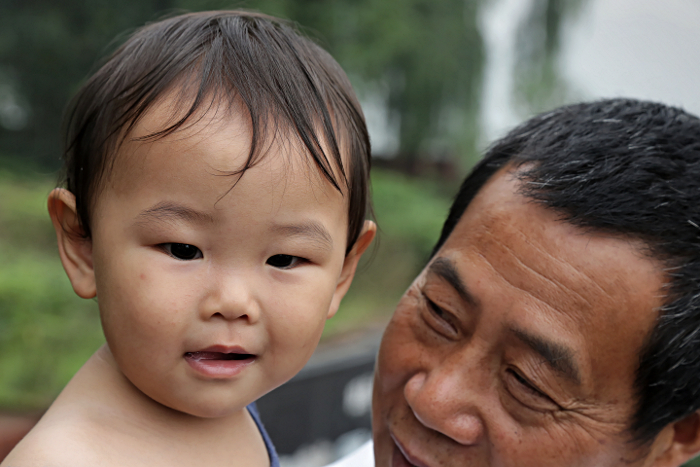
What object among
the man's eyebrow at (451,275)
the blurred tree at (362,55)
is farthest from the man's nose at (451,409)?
the blurred tree at (362,55)

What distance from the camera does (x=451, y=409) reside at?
1.64 metres

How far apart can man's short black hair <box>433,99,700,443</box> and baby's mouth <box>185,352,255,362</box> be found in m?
0.97

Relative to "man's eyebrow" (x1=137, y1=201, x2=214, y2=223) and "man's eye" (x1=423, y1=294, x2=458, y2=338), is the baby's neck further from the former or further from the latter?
"man's eye" (x1=423, y1=294, x2=458, y2=338)

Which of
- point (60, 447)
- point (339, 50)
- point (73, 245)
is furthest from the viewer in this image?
point (339, 50)

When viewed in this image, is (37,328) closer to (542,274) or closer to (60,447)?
(60,447)

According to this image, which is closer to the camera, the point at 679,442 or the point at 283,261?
the point at 283,261

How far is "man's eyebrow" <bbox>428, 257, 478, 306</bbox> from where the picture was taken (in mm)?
1694

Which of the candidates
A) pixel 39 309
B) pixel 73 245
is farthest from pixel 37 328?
pixel 73 245

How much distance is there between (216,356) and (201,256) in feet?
0.86

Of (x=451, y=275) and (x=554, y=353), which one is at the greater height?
(x=451, y=275)

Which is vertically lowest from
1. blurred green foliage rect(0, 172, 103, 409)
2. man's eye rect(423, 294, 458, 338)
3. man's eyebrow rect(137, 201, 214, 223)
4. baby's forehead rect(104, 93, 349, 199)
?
blurred green foliage rect(0, 172, 103, 409)

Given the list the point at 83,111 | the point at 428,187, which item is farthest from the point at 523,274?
the point at 428,187

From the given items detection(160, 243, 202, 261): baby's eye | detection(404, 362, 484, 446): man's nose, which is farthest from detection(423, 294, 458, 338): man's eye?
detection(160, 243, 202, 261): baby's eye

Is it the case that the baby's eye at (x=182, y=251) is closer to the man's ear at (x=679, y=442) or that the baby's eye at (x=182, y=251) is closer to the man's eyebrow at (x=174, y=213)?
the man's eyebrow at (x=174, y=213)
